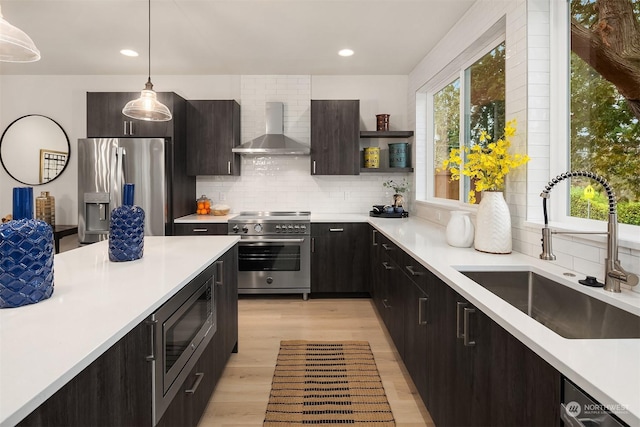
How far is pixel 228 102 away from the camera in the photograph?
4559 mm

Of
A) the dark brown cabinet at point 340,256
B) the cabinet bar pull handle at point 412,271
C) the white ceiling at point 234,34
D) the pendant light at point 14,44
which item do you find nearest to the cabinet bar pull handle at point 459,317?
the cabinet bar pull handle at point 412,271

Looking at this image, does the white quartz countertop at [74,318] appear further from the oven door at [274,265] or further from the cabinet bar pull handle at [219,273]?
the oven door at [274,265]

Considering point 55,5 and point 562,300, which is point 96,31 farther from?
point 562,300

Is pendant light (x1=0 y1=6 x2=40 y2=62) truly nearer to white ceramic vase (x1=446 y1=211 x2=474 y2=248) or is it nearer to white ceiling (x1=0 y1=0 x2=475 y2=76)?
white ceiling (x1=0 y1=0 x2=475 y2=76)

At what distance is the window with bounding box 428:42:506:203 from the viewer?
2.83 m

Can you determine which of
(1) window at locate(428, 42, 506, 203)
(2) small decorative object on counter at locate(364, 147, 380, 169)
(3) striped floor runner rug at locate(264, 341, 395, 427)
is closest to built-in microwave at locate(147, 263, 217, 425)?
(3) striped floor runner rug at locate(264, 341, 395, 427)

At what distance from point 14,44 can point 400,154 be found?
3880mm

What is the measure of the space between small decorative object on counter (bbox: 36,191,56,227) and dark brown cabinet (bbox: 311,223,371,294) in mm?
3091

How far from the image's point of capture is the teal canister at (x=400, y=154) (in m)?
4.67

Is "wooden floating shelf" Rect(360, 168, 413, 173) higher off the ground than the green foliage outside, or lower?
higher

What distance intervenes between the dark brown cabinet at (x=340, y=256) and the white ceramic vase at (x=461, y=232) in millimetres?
1901

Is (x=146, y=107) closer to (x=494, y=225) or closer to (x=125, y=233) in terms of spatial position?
(x=125, y=233)

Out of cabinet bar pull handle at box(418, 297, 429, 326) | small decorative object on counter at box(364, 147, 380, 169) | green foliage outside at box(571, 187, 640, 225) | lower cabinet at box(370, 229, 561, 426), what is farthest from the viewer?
small decorative object on counter at box(364, 147, 380, 169)

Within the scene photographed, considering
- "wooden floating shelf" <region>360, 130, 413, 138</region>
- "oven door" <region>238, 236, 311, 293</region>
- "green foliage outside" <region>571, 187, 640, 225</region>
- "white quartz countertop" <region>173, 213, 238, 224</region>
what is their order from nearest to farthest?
"green foliage outside" <region>571, 187, 640, 225</region> → "white quartz countertop" <region>173, 213, 238, 224</region> → "oven door" <region>238, 236, 311, 293</region> → "wooden floating shelf" <region>360, 130, 413, 138</region>
